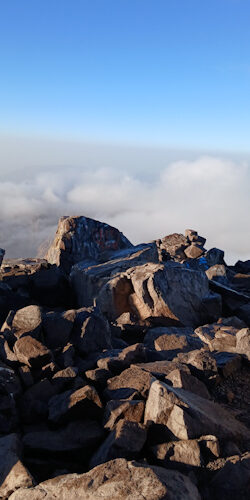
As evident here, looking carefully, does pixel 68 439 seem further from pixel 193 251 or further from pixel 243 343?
pixel 193 251

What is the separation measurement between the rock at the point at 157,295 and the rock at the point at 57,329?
4.15 m

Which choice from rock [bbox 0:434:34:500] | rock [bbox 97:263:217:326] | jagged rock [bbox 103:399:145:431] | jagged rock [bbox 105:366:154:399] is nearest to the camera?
rock [bbox 0:434:34:500]

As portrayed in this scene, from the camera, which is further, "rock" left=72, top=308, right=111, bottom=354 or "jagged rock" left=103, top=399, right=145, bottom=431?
"rock" left=72, top=308, right=111, bottom=354

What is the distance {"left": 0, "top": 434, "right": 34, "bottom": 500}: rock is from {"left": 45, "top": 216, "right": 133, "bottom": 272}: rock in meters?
18.4

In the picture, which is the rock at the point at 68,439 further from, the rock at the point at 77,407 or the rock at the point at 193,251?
the rock at the point at 193,251

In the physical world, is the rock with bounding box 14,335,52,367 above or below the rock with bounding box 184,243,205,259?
below

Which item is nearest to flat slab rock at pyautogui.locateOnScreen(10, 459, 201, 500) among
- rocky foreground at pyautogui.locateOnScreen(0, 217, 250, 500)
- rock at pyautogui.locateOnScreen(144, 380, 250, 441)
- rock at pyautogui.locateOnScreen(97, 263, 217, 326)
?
rocky foreground at pyautogui.locateOnScreen(0, 217, 250, 500)

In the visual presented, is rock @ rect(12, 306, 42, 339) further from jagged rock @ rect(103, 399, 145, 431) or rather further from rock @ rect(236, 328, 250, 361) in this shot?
rock @ rect(236, 328, 250, 361)

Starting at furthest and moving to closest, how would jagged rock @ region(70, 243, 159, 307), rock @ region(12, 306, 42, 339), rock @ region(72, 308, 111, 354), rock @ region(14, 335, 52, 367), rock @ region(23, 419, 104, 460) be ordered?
jagged rock @ region(70, 243, 159, 307) < rock @ region(72, 308, 111, 354) < rock @ region(12, 306, 42, 339) < rock @ region(14, 335, 52, 367) < rock @ region(23, 419, 104, 460)

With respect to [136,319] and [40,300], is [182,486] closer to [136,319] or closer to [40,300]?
[136,319]

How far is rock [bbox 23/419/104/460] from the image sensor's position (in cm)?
541

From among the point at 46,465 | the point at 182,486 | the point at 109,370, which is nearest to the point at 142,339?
the point at 109,370

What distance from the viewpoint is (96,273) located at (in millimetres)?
15344

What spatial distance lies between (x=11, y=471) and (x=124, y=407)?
5.54 feet
